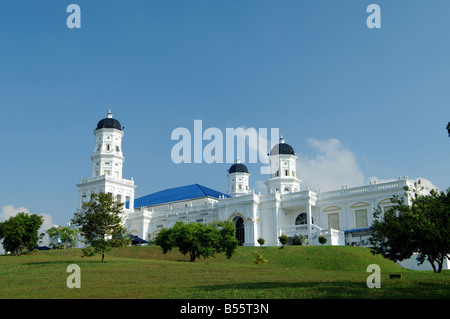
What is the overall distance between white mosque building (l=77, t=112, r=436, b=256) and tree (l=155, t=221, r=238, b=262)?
46.5 feet

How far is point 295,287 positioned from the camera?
1819 cm

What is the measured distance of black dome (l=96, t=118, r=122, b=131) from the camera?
228ft

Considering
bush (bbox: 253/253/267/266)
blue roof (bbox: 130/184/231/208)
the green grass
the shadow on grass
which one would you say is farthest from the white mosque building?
the shadow on grass

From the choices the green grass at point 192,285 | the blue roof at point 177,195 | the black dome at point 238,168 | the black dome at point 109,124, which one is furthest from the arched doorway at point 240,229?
the green grass at point 192,285

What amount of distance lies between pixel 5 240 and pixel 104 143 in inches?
899

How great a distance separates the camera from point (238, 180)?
7612 centimetres

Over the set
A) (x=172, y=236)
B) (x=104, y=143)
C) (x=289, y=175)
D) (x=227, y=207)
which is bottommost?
(x=172, y=236)

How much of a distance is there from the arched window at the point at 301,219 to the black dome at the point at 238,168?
2039 centimetres

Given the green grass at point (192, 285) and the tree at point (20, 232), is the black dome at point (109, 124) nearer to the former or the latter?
the tree at point (20, 232)

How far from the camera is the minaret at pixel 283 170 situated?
65.5 metres

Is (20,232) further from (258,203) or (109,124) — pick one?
(258,203)

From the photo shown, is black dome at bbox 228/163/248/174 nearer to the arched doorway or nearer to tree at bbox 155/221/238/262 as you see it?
the arched doorway
